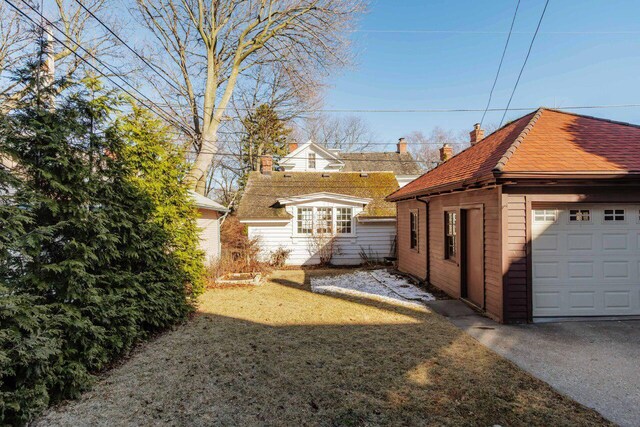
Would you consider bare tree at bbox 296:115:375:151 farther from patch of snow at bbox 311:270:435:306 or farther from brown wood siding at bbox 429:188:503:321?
brown wood siding at bbox 429:188:503:321

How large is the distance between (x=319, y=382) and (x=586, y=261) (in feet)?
19.3

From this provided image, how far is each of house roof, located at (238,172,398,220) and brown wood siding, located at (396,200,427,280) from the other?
2.51 m

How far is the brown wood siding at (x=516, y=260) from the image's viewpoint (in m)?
6.32

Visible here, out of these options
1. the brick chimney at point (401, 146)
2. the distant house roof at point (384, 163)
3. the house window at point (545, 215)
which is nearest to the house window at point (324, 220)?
the house window at point (545, 215)

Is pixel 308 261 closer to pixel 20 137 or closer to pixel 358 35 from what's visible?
pixel 358 35

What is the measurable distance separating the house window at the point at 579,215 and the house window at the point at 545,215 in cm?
31

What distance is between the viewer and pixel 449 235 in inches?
356

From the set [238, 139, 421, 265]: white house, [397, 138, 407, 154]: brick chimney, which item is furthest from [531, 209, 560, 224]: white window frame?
[397, 138, 407, 154]: brick chimney

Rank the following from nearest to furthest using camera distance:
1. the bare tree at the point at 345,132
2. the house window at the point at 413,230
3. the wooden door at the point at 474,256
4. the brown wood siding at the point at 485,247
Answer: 1. the brown wood siding at the point at 485,247
2. the wooden door at the point at 474,256
3. the house window at the point at 413,230
4. the bare tree at the point at 345,132

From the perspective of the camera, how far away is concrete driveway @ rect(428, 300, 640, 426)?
3.66 m

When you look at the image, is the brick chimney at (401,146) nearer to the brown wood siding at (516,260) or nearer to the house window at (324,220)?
the house window at (324,220)

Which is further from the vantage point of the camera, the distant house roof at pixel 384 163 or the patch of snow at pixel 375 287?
the distant house roof at pixel 384 163

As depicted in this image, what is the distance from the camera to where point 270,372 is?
4410 mm

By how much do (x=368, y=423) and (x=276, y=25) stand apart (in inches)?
645
